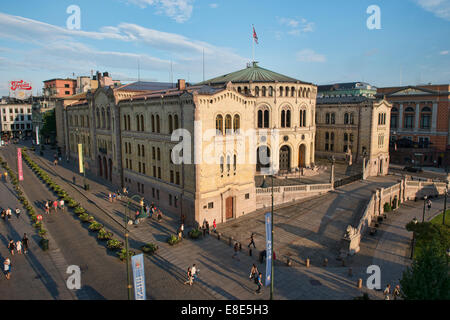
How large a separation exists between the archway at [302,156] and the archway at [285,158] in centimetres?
347

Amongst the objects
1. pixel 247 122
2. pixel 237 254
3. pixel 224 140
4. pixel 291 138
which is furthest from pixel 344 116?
pixel 237 254

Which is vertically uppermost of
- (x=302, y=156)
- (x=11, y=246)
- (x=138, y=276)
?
(x=302, y=156)

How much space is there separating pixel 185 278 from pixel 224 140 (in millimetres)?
16738

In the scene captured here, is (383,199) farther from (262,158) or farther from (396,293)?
(396,293)

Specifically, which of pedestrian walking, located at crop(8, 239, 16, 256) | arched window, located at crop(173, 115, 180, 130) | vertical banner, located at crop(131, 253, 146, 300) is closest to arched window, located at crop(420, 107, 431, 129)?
arched window, located at crop(173, 115, 180, 130)

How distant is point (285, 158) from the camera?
197 feet

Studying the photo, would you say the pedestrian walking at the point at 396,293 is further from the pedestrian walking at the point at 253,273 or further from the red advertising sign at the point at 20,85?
the red advertising sign at the point at 20,85

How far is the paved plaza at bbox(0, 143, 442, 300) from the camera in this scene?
958 inches

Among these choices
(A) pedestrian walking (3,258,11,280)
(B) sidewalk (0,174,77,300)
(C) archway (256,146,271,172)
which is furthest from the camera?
(C) archway (256,146,271,172)

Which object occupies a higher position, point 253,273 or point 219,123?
point 219,123

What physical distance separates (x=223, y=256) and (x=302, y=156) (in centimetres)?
3711

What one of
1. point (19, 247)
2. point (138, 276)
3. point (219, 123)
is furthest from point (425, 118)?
point (19, 247)

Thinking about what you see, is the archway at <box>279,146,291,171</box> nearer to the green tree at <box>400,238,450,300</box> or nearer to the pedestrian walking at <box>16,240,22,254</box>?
the green tree at <box>400,238,450,300</box>

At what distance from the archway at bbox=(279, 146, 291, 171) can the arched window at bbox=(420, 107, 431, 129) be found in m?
38.0
